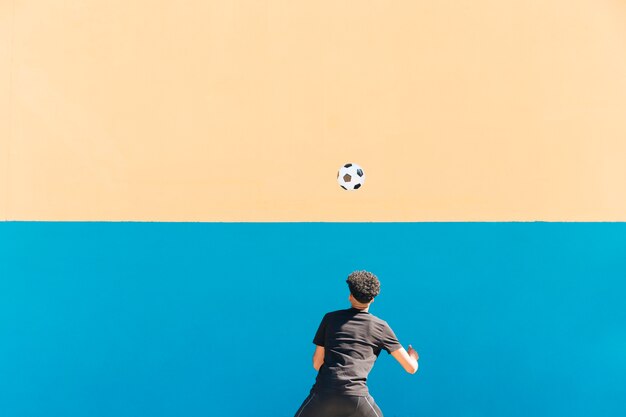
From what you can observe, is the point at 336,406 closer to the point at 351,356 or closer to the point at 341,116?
the point at 351,356

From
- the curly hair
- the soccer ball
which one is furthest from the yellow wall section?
the curly hair

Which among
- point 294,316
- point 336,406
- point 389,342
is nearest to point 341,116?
point 294,316

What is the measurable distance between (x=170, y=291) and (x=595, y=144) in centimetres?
332

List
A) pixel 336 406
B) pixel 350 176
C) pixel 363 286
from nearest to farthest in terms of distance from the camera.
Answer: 1. pixel 336 406
2. pixel 363 286
3. pixel 350 176

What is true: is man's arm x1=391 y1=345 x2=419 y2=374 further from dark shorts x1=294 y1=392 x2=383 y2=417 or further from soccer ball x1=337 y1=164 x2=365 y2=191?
soccer ball x1=337 y1=164 x2=365 y2=191

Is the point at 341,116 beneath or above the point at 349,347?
above

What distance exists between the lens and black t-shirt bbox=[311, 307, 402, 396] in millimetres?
3678

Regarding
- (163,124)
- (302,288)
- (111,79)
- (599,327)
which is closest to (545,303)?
(599,327)

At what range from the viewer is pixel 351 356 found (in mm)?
3744

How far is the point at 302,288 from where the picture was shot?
483 centimetres

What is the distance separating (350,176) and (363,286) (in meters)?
1.22

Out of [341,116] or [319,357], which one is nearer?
[319,357]

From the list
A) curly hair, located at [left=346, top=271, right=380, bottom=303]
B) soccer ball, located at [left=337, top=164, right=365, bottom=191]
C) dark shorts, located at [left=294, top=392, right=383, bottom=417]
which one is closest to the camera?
dark shorts, located at [left=294, top=392, right=383, bottom=417]

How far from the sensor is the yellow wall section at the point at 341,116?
4.88 meters
